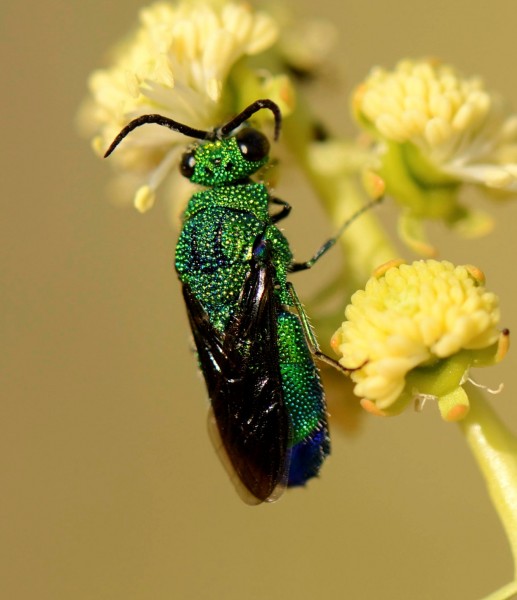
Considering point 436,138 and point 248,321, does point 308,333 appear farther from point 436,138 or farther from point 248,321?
point 436,138

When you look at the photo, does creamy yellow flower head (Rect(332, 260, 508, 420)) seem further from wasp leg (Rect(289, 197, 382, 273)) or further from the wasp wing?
wasp leg (Rect(289, 197, 382, 273))

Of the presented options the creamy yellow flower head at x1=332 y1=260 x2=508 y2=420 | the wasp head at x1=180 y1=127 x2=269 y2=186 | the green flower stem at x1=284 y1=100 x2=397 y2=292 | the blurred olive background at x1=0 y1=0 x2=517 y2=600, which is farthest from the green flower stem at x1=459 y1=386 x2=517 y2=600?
the blurred olive background at x1=0 y1=0 x2=517 y2=600

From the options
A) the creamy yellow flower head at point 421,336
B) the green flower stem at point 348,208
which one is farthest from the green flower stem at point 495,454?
the green flower stem at point 348,208

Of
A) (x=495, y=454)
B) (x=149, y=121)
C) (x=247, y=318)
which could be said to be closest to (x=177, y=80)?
(x=149, y=121)

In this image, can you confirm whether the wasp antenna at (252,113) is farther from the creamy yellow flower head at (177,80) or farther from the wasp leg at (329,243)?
the wasp leg at (329,243)

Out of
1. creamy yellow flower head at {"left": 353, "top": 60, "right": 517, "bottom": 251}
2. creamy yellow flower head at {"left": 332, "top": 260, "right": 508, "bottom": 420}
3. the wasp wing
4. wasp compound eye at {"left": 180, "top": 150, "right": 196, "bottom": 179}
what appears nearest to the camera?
creamy yellow flower head at {"left": 332, "top": 260, "right": 508, "bottom": 420}

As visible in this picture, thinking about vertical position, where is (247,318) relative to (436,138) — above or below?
below

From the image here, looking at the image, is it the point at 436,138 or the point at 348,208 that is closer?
the point at 436,138
